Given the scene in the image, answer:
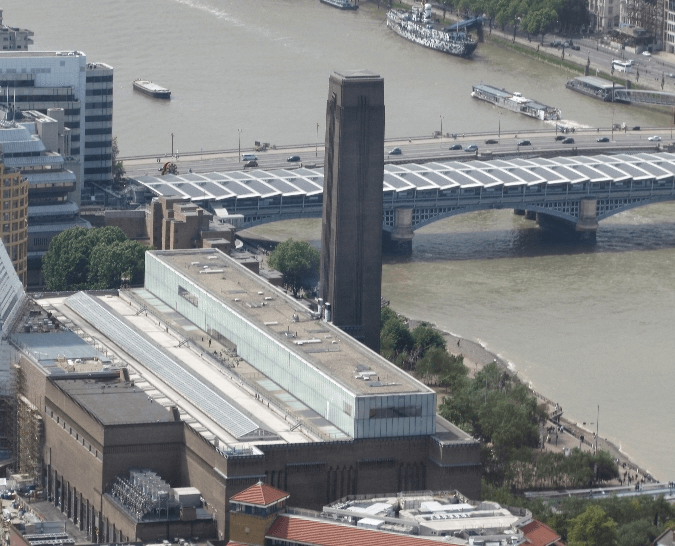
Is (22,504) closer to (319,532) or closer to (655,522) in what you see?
(319,532)

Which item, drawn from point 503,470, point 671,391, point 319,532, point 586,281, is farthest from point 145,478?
point 586,281

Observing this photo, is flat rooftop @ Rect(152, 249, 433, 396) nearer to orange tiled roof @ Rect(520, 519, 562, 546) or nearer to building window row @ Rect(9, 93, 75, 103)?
orange tiled roof @ Rect(520, 519, 562, 546)

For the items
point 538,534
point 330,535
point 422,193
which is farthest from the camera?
point 422,193

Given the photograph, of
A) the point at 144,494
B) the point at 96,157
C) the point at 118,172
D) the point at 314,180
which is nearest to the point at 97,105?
→ the point at 96,157

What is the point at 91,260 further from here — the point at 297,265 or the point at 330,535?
the point at 330,535

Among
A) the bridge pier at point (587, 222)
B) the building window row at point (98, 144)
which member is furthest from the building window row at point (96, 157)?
the bridge pier at point (587, 222)

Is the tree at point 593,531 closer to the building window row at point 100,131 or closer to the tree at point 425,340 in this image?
the tree at point 425,340

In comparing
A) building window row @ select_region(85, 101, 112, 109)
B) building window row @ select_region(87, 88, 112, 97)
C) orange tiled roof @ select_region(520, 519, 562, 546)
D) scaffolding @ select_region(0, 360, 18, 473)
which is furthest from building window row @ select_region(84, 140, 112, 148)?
orange tiled roof @ select_region(520, 519, 562, 546)
